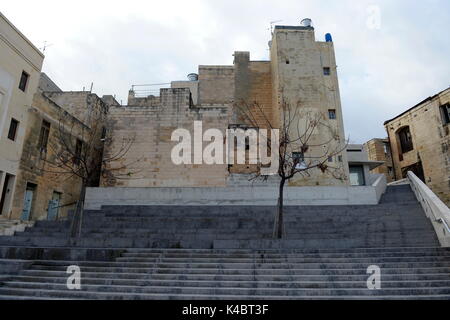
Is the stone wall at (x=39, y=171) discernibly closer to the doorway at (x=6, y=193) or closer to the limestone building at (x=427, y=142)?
the doorway at (x=6, y=193)

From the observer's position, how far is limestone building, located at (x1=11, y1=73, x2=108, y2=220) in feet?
43.2

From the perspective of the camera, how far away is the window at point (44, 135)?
1423 cm

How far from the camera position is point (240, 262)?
21.3 ft

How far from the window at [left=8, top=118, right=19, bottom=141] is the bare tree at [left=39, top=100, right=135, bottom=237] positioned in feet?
4.86

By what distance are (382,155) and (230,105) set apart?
58.9ft

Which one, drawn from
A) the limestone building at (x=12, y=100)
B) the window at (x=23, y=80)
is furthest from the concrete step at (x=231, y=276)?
the window at (x=23, y=80)

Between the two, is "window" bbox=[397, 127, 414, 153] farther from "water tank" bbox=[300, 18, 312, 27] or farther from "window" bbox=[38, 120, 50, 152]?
"window" bbox=[38, 120, 50, 152]

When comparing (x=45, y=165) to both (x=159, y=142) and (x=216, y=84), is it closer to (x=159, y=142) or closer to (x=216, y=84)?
(x=159, y=142)

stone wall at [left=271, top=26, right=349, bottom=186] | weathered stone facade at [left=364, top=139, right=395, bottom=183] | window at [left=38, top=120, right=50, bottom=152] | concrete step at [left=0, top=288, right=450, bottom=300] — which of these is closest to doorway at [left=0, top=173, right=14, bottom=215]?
window at [left=38, top=120, right=50, bottom=152]

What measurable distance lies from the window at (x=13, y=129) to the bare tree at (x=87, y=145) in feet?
4.86

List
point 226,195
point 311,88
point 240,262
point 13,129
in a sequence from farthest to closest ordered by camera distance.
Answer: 1. point 311,88
2. point 226,195
3. point 13,129
4. point 240,262

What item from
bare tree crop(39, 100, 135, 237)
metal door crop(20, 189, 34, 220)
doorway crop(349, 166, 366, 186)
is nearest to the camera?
metal door crop(20, 189, 34, 220)

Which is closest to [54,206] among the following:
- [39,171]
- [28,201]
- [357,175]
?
[28,201]
